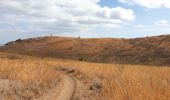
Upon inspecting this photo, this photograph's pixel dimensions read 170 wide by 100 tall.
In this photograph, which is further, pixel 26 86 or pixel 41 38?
pixel 41 38

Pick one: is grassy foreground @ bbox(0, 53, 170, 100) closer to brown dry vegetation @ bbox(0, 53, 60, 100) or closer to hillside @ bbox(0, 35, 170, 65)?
brown dry vegetation @ bbox(0, 53, 60, 100)

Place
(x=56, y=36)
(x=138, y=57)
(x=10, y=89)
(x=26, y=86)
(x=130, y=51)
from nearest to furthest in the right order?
1. (x=10, y=89)
2. (x=26, y=86)
3. (x=138, y=57)
4. (x=130, y=51)
5. (x=56, y=36)

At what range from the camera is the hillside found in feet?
224

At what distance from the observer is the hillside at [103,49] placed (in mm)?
68375

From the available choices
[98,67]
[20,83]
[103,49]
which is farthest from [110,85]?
[103,49]

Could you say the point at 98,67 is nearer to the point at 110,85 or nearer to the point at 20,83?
the point at 20,83

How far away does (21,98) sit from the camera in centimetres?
1221

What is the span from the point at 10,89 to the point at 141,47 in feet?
217

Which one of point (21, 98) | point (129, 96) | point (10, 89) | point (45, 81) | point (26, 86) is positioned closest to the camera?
point (129, 96)

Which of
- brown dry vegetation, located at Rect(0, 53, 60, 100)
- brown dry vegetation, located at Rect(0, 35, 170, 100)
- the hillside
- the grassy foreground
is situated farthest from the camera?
the hillside

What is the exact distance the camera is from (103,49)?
8419cm

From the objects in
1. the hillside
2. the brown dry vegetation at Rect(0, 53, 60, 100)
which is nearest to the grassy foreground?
the brown dry vegetation at Rect(0, 53, 60, 100)

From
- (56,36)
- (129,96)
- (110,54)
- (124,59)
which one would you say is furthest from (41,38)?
(129,96)

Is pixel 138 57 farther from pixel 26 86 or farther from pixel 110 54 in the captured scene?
pixel 26 86
